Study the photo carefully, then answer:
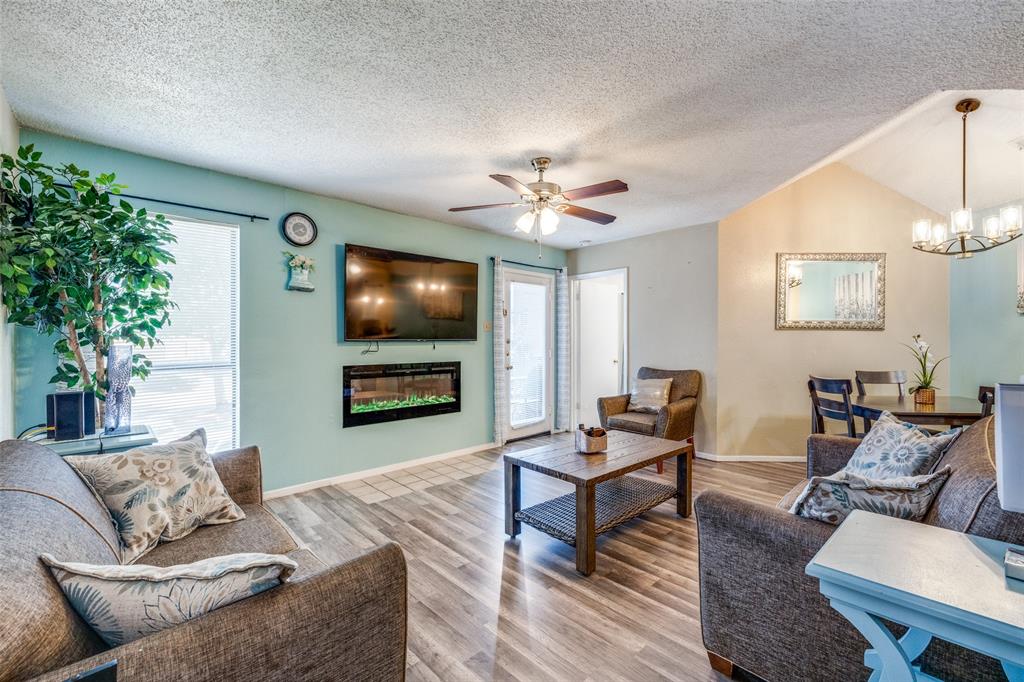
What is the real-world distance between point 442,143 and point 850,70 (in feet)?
6.63

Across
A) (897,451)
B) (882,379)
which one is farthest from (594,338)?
(897,451)

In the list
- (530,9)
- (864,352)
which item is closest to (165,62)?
(530,9)

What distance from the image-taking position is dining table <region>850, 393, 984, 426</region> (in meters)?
3.18

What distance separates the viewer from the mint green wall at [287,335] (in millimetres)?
2838

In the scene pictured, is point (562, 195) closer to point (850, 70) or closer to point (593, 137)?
point (593, 137)

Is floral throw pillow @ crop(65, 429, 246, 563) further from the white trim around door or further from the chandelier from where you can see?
the chandelier

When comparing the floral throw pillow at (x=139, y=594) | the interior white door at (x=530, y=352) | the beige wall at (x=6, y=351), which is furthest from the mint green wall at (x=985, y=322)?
the beige wall at (x=6, y=351)

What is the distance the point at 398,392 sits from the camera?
4.20 m

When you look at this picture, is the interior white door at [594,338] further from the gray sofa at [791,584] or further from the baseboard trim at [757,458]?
the gray sofa at [791,584]

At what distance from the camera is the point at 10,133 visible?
2346mm

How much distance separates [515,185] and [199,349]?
8.15ft

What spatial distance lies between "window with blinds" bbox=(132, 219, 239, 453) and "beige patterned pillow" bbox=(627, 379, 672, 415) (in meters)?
3.53

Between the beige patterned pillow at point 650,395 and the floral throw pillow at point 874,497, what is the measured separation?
9.62 ft

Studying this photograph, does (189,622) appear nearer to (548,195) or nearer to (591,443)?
(591,443)
